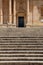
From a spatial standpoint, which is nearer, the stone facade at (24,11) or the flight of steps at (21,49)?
the flight of steps at (21,49)

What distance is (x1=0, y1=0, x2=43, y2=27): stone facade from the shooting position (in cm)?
2316

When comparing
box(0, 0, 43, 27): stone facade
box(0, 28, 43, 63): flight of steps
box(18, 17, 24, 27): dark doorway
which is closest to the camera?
box(0, 28, 43, 63): flight of steps

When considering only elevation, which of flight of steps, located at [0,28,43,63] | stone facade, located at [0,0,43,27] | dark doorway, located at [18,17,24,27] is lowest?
flight of steps, located at [0,28,43,63]

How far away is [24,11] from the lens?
23672 millimetres

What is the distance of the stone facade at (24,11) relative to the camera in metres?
23.2

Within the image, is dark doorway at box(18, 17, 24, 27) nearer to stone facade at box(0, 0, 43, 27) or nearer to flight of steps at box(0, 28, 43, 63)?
stone facade at box(0, 0, 43, 27)

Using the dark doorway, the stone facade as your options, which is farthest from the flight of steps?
the dark doorway

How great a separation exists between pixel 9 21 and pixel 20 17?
7.48 feet

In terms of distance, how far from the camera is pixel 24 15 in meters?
23.8

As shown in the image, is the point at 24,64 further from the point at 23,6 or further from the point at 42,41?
the point at 23,6

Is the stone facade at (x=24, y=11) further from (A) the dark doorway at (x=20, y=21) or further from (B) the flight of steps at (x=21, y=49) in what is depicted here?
(B) the flight of steps at (x=21, y=49)

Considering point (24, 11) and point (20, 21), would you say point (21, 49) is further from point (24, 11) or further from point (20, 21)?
point (20, 21)

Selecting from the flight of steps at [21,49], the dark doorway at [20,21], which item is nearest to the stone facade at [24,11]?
the dark doorway at [20,21]

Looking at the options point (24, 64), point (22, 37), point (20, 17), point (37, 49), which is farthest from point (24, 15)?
point (24, 64)
